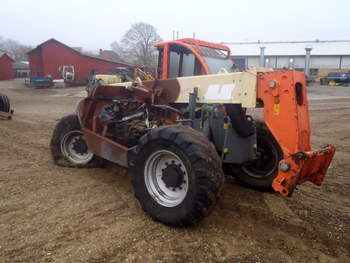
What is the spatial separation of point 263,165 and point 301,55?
56.2 m

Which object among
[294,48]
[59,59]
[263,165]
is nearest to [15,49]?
[59,59]

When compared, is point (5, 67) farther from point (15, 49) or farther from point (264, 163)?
point (264, 163)

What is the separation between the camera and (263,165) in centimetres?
442

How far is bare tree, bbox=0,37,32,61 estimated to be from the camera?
256 ft

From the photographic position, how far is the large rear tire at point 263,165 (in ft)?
14.1

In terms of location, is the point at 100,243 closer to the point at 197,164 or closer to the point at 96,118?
the point at 197,164

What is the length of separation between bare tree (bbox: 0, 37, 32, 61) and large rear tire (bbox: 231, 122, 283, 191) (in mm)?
69600

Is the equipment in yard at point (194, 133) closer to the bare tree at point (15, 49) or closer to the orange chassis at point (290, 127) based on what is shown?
the orange chassis at point (290, 127)

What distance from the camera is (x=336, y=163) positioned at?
611 centimetres

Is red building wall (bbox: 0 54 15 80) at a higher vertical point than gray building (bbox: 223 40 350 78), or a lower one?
lower

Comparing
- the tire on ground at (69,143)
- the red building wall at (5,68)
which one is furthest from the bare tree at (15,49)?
the tire on ground at (69,143)

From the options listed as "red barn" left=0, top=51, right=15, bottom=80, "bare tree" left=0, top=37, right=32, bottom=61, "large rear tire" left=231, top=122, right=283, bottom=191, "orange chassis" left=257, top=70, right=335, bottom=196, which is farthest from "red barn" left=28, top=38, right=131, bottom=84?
"orange chassis" left=257, top=70, right=335, bottom=196

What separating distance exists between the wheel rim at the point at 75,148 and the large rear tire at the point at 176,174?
5.75ft

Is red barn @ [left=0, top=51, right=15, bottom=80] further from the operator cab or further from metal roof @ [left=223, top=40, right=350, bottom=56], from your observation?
the operator cab
